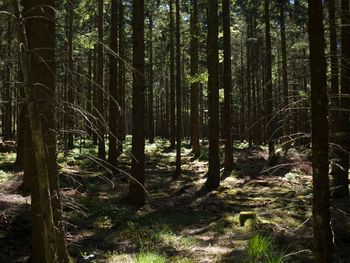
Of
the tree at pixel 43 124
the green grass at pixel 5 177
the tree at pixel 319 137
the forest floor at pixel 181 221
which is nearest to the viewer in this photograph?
the tree at pixel 43 124

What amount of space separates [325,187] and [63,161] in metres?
16.2

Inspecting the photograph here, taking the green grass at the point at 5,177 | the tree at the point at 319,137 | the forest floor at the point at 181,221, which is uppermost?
the tree at the point at 319,137

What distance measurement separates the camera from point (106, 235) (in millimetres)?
10133

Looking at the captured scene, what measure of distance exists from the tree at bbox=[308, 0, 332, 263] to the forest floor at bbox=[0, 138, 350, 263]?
0.72 ft

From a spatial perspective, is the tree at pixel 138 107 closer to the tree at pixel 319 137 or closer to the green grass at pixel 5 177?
the green grass at pixel 5 177

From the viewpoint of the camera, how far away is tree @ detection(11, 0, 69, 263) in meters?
3.59

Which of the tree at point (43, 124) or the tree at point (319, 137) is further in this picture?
the tree at point (319, 137)

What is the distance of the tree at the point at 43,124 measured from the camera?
141 inches

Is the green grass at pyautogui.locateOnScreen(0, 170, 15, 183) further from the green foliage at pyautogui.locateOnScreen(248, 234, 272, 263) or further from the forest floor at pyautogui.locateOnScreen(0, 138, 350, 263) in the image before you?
the green foliage at pyautogui.locateOnScreen(248, 234, 272, 263)

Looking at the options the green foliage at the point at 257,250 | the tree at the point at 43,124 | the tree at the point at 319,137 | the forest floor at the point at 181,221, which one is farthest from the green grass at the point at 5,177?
the tree at the point at 319,137

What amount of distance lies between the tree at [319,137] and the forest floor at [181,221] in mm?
218

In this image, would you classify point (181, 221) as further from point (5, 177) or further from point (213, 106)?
point (5, 177)

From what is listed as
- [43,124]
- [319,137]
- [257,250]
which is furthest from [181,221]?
[43,124]

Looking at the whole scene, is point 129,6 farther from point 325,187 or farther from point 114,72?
point 325,187
